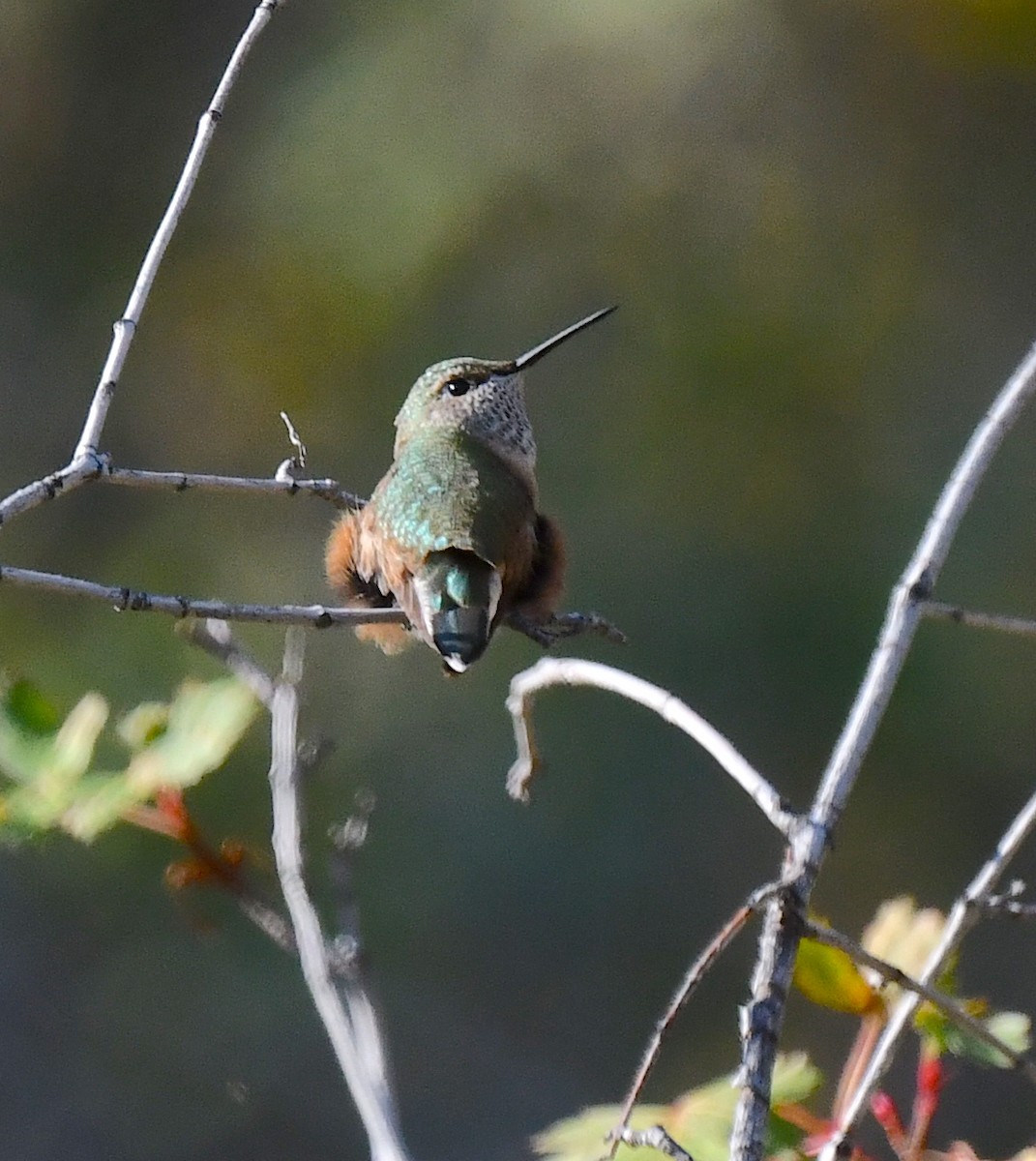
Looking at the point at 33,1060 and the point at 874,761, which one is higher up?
the point at 874,761

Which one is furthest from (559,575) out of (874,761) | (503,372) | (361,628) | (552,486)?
(874,761)

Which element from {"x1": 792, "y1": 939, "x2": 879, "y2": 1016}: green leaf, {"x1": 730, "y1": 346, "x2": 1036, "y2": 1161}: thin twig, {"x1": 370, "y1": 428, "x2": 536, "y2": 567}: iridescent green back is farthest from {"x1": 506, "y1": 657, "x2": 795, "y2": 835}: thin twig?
{"x1": 370, "y1": 428, "x2": 536, "y2": 567}: iridescent green back

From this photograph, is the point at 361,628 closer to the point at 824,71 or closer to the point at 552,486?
the point at 552,486

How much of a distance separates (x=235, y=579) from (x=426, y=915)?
4.49 feet

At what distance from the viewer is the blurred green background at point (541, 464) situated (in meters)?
6.02

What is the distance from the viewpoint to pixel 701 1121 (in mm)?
1661

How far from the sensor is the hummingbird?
Answer: 7.81ft

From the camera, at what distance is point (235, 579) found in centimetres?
611

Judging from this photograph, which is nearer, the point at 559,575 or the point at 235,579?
the point at 559,575

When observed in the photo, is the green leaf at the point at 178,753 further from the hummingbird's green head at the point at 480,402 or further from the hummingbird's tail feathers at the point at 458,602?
the hummingbird's green head at the point at 480,402

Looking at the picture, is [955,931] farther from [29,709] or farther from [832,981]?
[29,709]

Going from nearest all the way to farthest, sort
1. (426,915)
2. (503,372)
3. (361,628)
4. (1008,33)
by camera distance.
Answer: (361,628) < (503,372) < (426,915) < (1008,33)

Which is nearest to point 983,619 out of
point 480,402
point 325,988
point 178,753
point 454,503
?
point 325,988

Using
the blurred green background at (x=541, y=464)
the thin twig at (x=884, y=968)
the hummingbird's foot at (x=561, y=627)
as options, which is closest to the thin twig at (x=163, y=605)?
the hummingbird's foot at (x=561, y=627)
